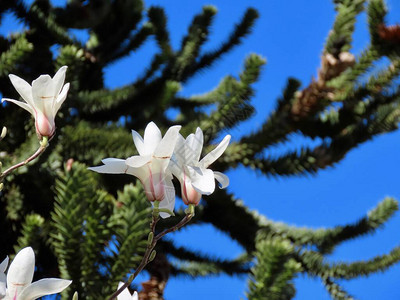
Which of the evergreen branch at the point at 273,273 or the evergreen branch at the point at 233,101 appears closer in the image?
the evergreen branch at the point at 273,273

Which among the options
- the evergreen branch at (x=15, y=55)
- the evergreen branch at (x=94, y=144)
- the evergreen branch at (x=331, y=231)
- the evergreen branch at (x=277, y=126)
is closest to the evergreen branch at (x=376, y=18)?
the evergreen branch at (x=277, y=126)

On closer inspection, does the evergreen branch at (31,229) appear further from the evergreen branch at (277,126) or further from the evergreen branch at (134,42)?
the evergreen branch at (134,42)

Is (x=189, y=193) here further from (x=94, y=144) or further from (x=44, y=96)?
(x=94, y=144)

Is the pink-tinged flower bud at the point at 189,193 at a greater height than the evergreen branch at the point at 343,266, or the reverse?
the evergreen branch at the point at 343,266

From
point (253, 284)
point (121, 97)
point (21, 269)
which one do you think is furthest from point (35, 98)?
point (121, 97)

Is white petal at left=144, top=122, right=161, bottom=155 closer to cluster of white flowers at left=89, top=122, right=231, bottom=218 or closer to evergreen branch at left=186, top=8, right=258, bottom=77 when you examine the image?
cluster of white flowers at left=89, top=122, right=231, bottom=218

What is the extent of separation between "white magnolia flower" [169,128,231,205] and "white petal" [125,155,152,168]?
51mm

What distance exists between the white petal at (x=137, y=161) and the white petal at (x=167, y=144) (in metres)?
0.02

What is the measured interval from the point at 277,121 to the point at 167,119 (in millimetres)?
1230

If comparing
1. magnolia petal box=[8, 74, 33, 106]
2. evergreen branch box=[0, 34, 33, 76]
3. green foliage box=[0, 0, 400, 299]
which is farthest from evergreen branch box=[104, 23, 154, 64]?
magnolia petal box=[8, 74, 33, 106]

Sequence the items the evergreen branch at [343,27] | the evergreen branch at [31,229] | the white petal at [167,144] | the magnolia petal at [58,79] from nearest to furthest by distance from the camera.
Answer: the white petal at [167,144] → the magnolia petal at [58,79] → the evergreen branch at [31,229] → the evergreen branch at [343,27]

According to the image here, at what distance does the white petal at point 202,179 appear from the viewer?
3.39 feet

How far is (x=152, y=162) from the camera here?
3.57 feet

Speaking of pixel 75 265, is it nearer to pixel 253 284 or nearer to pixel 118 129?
pixel 253 284
